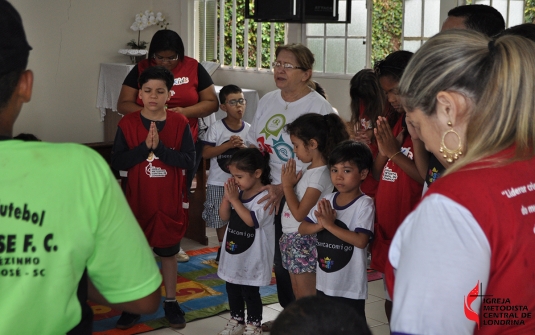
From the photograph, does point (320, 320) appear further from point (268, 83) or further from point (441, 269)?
point (268, 83)

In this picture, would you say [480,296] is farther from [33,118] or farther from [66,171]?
[33,118]

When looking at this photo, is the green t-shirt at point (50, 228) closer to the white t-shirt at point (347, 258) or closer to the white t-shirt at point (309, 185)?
the white t-shirt at point (347, 258)

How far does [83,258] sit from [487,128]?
2.29 ft

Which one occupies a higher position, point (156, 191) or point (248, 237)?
point (156, 191)

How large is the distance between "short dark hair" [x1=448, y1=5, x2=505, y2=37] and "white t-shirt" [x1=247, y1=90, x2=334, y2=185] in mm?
914

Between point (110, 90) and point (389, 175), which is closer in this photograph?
point (389, 175)

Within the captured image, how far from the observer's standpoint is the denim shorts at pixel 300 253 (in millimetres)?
3102

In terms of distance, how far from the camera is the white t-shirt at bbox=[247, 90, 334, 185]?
131 inches

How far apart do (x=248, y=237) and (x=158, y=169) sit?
646 mm

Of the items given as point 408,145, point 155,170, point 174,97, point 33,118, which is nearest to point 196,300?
point 155,170

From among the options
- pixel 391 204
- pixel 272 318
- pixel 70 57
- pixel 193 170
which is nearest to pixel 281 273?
pixel 272 318

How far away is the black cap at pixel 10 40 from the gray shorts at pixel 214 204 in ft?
11.3

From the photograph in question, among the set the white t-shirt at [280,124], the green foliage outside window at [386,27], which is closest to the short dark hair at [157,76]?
the white t-shirt at [280,124]

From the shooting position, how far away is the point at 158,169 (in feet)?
11.5
